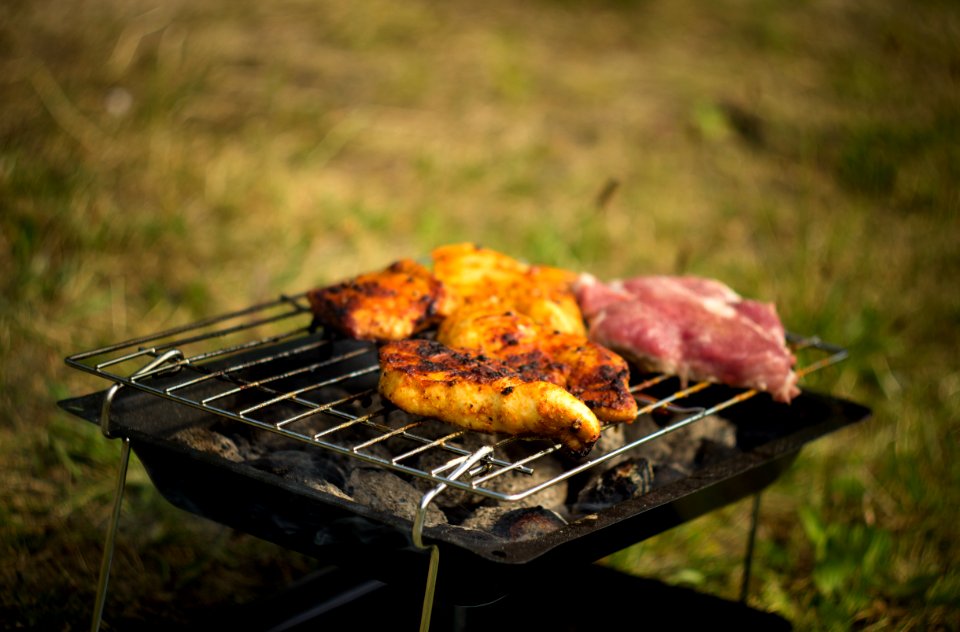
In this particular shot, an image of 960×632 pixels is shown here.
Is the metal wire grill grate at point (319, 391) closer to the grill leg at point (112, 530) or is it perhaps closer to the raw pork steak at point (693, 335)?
the raw pork steak at point (693, 335)

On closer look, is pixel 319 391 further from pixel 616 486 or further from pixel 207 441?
pixel 616 486

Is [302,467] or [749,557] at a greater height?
[302,467]

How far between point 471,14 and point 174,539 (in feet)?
19.7

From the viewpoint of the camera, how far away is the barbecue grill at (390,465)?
2.12m

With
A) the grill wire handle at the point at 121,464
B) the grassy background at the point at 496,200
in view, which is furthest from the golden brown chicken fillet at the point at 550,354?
the grassy background at the point at 496,200

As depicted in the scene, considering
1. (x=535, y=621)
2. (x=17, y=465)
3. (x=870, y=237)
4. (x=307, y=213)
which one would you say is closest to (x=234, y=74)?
(x=307, y=213)

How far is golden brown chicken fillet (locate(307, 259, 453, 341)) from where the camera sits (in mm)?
2938

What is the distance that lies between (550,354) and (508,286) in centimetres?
57

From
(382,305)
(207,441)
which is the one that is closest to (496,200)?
(382,305)

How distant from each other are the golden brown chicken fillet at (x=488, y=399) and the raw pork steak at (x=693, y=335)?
655mm

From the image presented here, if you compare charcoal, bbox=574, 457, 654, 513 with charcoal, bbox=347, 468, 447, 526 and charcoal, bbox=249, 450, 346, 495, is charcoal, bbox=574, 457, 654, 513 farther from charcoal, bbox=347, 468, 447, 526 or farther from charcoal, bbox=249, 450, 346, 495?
charcoal, bbox=249, 450, 346, 495

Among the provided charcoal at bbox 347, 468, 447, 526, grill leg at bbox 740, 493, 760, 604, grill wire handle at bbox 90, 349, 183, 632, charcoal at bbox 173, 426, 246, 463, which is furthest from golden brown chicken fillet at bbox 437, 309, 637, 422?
grill leg at bbox 740, 493, 760, 604

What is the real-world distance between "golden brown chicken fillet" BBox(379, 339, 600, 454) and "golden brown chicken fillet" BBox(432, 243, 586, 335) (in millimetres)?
626

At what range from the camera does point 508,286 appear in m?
3.32
